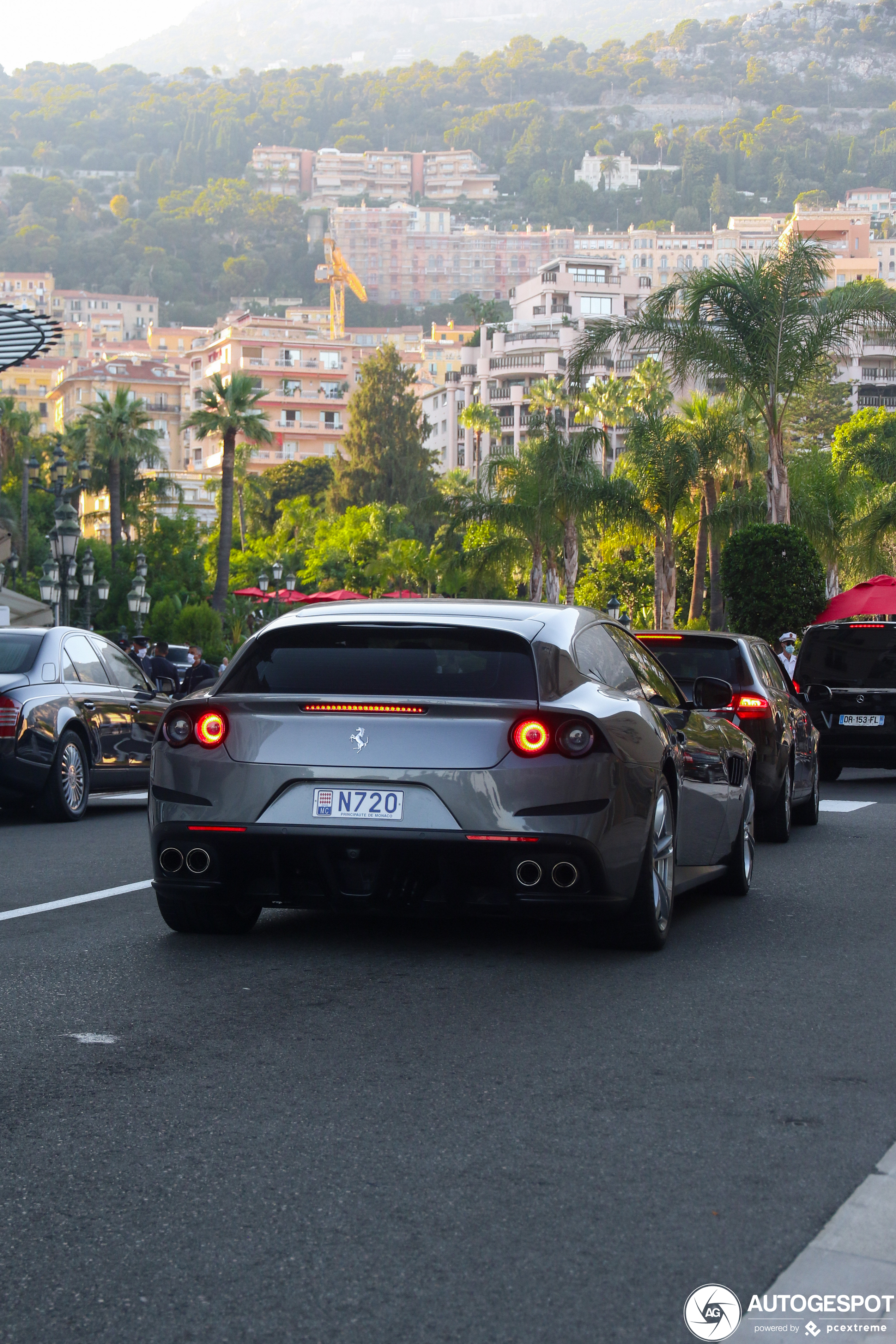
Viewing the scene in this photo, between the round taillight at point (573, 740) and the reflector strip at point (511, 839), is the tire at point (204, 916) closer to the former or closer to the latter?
the reflector strip at point (511, 839)

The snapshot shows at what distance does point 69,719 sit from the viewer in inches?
530

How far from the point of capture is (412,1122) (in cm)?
437

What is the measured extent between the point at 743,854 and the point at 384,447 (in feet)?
333

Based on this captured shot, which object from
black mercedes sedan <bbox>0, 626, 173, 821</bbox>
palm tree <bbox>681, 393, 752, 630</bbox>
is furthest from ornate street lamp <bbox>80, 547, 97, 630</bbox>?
black mercedes sedan <bbox>0, 626, 173, 821</bbox>

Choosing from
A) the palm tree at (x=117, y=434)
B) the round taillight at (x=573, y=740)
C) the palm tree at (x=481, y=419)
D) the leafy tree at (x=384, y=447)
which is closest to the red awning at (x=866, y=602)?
the round taillight at (x=573, y=740)

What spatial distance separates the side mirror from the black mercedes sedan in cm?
513

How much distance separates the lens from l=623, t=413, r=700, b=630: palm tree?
48.0 m

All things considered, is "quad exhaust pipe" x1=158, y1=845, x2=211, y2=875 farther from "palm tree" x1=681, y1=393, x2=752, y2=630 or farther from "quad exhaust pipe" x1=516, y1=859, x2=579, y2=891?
"palm tree" x1=681, y1=393, x2=752, y2=630

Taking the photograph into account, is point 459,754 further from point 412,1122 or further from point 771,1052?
point 412,1122

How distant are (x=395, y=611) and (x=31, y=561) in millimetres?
75268

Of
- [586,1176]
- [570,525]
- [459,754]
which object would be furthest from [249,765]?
[570,525]

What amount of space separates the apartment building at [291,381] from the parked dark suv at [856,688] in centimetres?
14069

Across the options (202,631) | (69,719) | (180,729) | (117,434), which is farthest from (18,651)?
(117,434)

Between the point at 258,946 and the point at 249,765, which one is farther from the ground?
the point at 249,765
